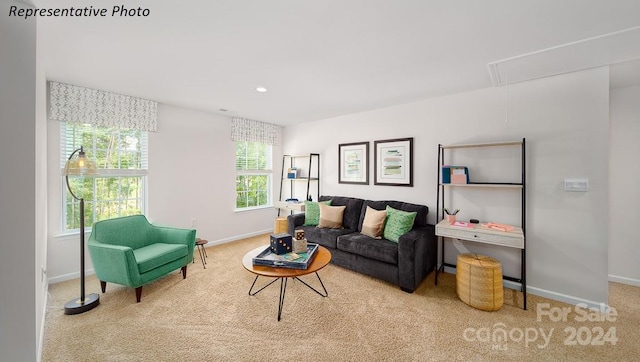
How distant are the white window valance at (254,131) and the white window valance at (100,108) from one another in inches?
51.2

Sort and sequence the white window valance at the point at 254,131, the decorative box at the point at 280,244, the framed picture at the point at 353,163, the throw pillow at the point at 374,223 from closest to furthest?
the decorative box at the point at 280,244 → the throw pillow at the point at 374,223 → the framed picture at the point at 353,163 → the white window valance at the point at 254,131

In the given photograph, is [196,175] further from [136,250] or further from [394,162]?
[394,162]

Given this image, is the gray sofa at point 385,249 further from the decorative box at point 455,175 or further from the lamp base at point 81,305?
the lamp base at point 81,305

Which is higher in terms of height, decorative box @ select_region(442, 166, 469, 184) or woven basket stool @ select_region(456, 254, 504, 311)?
decorative box @ select_region(442, 166, 469, 184)

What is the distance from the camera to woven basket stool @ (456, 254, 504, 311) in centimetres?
231

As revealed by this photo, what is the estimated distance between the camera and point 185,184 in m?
3.92

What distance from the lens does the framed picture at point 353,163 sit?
409cm

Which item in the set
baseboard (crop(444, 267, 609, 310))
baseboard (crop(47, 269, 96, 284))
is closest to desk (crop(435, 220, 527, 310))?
baseboard (crop(444, 267, 609, 310))

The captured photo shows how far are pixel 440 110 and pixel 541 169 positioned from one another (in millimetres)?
1326

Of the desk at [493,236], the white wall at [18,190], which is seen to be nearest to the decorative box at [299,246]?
the desk at [493,236]

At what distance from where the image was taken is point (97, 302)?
2371 mm

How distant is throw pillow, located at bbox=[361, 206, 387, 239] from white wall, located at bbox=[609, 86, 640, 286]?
279 cm

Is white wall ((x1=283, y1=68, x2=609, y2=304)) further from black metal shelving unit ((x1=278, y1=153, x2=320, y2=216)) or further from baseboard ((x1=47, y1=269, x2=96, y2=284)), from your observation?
baseboard ((x1=47, y1=269, x2=96, y2=284))

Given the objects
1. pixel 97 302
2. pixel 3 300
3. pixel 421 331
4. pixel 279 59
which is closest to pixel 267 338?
pixel 421 331
